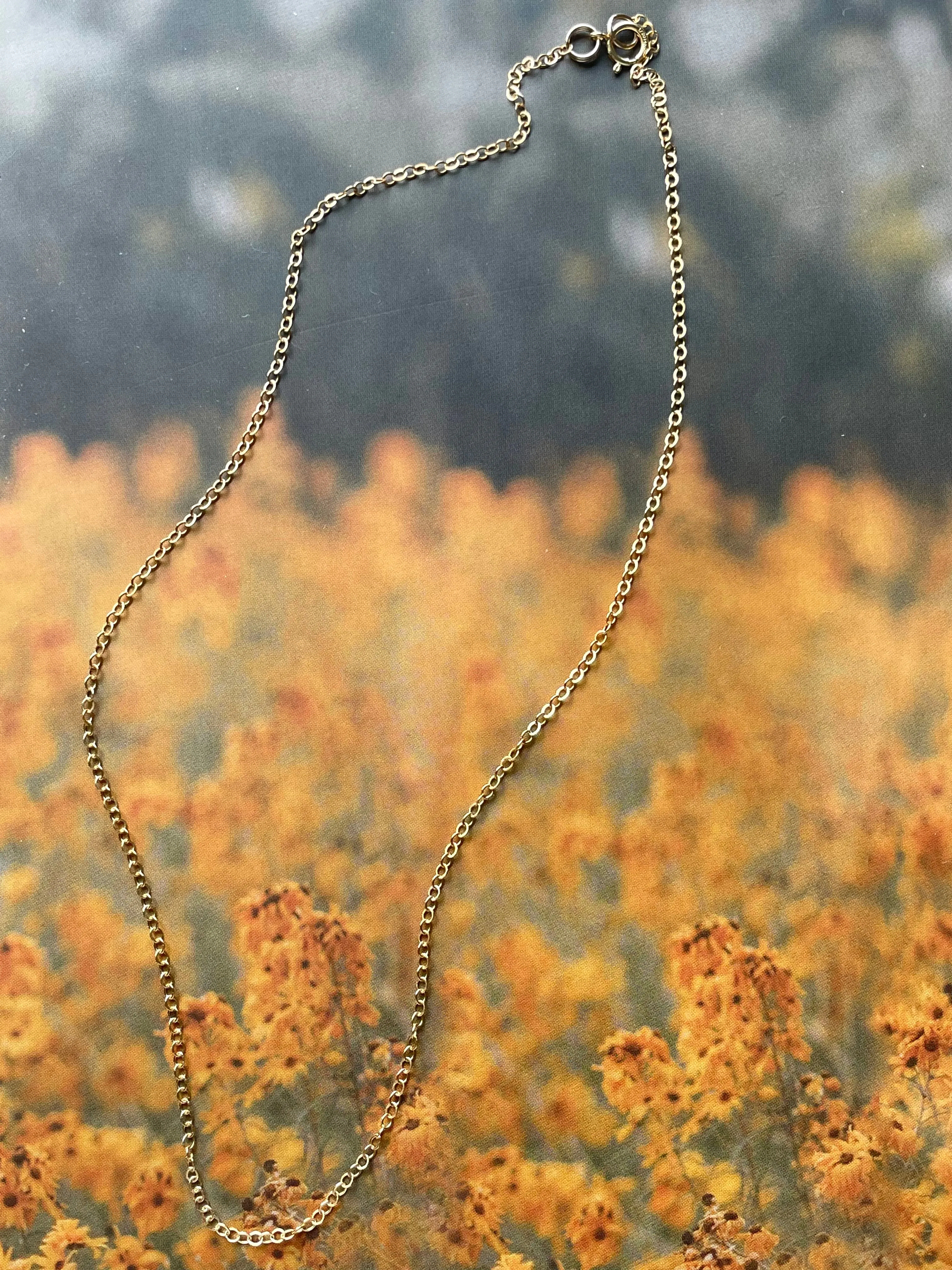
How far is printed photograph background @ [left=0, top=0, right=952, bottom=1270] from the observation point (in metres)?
0.91

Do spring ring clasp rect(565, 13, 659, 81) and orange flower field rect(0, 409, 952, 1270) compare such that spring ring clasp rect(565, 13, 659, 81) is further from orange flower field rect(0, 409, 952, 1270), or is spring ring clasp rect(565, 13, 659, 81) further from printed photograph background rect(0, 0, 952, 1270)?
orange flower field rect(0, 409, 952, 1270)

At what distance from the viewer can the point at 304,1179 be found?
36.0 inches

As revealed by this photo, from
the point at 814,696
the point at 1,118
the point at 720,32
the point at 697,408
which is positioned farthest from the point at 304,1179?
the point at 720,32

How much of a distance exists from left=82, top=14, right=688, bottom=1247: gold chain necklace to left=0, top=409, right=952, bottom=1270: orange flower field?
1 cm

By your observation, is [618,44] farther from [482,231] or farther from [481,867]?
[481,867]

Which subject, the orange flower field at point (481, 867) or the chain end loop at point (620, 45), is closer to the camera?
the orange flower field at point (481, 867)

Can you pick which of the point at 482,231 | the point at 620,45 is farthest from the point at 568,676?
the point at 620,45

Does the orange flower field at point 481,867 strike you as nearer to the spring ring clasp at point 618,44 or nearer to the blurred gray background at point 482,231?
the blurred gray background at point 482,231

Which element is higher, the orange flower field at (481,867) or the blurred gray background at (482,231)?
the blurred gray background at (482,231)

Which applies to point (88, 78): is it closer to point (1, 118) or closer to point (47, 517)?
point (1, 118)

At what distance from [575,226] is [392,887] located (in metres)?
0.62

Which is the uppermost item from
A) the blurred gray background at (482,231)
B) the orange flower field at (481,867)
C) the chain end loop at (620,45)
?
the chain end loop at (620,45)

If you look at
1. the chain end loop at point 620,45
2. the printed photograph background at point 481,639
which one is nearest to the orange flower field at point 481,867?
the printed photograph background at point 481,639

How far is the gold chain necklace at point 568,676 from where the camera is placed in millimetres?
917
